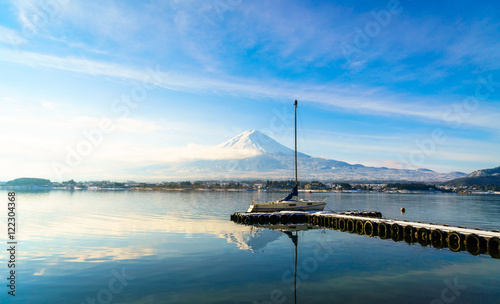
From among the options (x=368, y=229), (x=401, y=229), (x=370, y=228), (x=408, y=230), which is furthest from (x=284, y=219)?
(x=408, y=230)

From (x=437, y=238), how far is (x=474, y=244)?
3.61 m

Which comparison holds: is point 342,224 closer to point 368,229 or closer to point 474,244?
point 368,229

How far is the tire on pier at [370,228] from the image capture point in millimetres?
37625

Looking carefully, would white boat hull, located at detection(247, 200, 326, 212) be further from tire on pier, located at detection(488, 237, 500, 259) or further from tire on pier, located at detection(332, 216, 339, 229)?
tire on pier, located at detection(488, 237, 500, 259)

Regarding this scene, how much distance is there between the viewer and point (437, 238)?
102ft

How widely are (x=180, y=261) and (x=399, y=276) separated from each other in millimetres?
15496

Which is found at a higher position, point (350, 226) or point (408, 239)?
point (350, 226)

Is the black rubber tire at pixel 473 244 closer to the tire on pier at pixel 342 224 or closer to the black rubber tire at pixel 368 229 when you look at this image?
the black rubber tire at pixel 368 229

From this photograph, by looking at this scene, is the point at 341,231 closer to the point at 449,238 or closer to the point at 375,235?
the point at 375,235

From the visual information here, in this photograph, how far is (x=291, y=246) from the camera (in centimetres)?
3081

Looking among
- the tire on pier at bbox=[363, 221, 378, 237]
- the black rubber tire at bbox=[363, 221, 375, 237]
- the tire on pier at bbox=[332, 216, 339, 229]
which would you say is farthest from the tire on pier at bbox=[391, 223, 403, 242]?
the tire on pier at bbox=[332, 216, 339, 229]

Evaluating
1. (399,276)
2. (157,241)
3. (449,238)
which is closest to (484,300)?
(399,276)

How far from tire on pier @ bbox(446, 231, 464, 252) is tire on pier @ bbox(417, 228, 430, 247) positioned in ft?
7.78

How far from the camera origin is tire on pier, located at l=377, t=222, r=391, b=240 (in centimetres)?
3579
